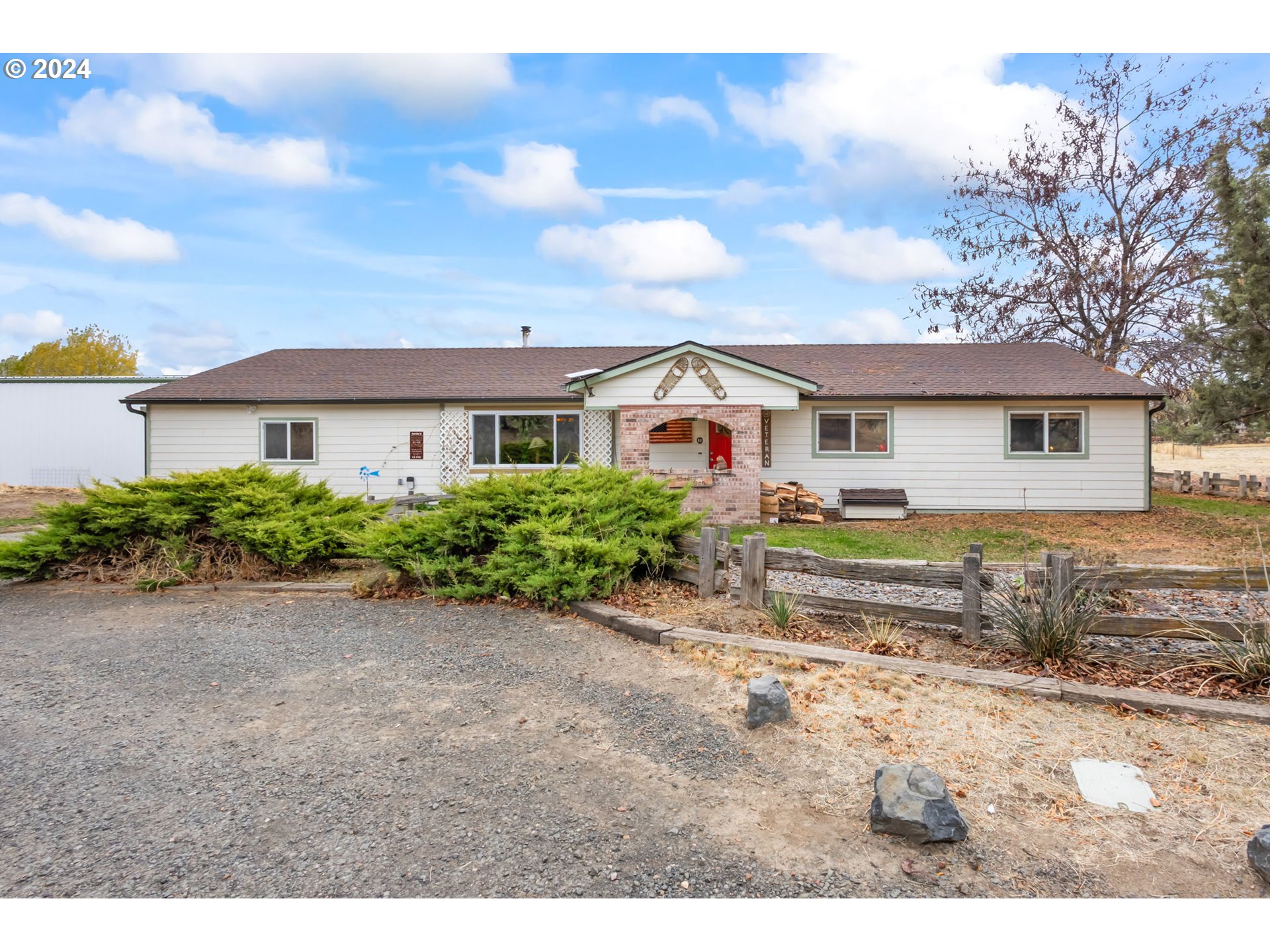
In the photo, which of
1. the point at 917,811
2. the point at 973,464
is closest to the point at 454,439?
the point at 973,464

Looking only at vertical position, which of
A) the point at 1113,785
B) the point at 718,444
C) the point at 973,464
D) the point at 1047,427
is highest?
the point at 1047,427

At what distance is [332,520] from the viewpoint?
30.2 feet

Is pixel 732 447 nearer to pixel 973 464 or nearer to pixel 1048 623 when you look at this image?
pixel 973 464

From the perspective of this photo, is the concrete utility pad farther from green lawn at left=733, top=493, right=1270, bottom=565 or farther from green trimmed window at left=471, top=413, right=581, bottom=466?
green trimmed window at left=471, top=413, right=581, bottom=466

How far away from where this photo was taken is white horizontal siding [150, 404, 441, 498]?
16438mm

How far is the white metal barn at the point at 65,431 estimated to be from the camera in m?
23.8

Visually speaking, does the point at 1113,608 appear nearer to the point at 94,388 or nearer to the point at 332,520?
the point at 332,520

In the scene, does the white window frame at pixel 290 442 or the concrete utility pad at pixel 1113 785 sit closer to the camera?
the concrete utility pad at pixel 1113 785

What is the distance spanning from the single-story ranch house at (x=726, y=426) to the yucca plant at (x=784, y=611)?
8249mm

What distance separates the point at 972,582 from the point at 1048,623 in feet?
1.86

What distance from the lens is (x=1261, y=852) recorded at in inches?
101

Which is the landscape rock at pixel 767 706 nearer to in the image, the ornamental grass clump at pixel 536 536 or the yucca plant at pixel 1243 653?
the yucca plant at pixel 1243 653

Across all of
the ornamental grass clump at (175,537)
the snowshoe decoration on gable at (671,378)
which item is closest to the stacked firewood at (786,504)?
the snowshoe decoration on gable at (671,378)

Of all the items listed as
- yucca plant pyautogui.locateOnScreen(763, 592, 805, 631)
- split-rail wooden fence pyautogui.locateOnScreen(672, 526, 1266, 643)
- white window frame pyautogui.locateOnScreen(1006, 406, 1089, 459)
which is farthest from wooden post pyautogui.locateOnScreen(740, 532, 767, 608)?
white window frame pyautogui.locateOnScreen(1006, 406, 1089, 459)
